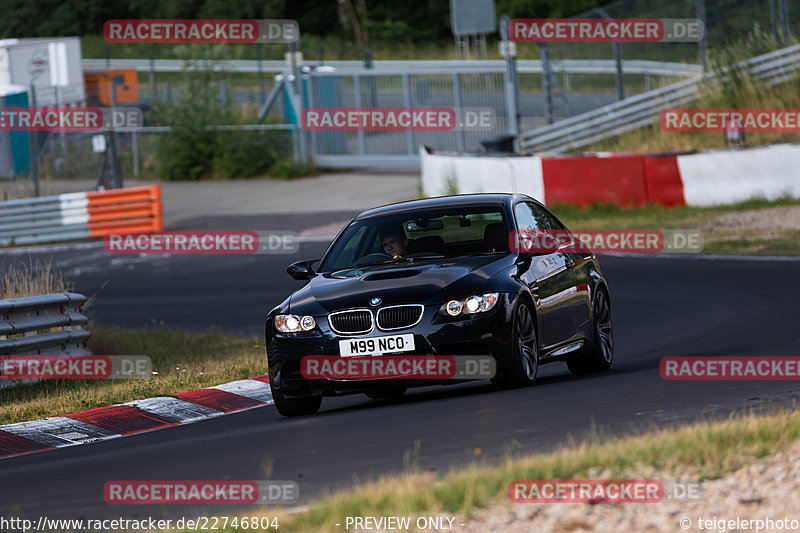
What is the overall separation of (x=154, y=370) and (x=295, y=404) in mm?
4023

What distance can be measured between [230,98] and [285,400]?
2630cm

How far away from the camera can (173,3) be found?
61031 millimetres

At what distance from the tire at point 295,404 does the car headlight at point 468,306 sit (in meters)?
1.33

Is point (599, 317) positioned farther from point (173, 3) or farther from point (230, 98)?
point (173, 3)

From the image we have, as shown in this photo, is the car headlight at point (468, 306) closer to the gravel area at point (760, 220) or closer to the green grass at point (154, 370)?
the green grass at point (154, 370)

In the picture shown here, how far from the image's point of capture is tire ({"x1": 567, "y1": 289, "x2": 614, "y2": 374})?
11.7 metres

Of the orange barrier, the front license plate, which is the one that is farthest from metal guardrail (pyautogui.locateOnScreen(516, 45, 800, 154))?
the front license plate

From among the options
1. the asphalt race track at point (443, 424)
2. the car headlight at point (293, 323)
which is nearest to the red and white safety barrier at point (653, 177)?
the asphalt race track at point (443, 424)

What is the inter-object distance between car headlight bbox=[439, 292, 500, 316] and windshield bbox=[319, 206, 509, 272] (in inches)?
39.2

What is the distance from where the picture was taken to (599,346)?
11.8 metres

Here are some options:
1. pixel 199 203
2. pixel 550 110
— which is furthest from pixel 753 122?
pixel 199 203

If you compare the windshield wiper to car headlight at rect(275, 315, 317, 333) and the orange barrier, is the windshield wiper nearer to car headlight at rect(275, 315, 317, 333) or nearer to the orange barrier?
car headlight at rect(275, 315, 317, 333)

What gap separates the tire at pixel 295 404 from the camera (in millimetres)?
10227

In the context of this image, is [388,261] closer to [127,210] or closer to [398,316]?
[398,316]
